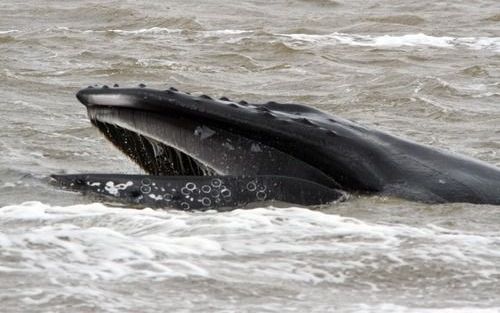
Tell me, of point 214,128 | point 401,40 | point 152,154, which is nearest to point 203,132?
point 214,128

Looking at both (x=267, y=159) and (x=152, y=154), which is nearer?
(x=267, y=159)

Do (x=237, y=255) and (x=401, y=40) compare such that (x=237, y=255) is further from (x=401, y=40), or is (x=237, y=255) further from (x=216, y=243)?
(x=401, y=40)

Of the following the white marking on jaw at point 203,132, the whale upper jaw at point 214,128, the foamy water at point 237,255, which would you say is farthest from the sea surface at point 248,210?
the white marking on jaw at point 203,132

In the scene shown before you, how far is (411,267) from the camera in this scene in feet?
18.2

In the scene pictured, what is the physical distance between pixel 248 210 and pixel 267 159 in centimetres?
30

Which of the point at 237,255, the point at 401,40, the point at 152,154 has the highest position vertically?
the point at 152,154

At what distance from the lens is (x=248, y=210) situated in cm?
635

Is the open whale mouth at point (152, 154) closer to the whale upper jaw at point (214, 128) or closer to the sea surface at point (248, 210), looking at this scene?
the whale upper jaw at point (214, 128)

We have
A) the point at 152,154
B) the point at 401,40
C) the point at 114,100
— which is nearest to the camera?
the point at 114,100

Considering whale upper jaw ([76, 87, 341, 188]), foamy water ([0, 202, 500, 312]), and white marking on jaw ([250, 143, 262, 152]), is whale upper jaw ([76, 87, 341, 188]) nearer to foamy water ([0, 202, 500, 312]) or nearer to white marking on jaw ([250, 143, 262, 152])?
white marking on jaw ([250, 143, 262, 152])

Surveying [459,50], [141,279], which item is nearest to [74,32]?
[459,50]

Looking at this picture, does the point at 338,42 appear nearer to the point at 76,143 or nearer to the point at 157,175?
the point at 76,143

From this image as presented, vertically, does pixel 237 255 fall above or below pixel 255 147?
below

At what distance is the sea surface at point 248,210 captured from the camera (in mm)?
→ 5125
